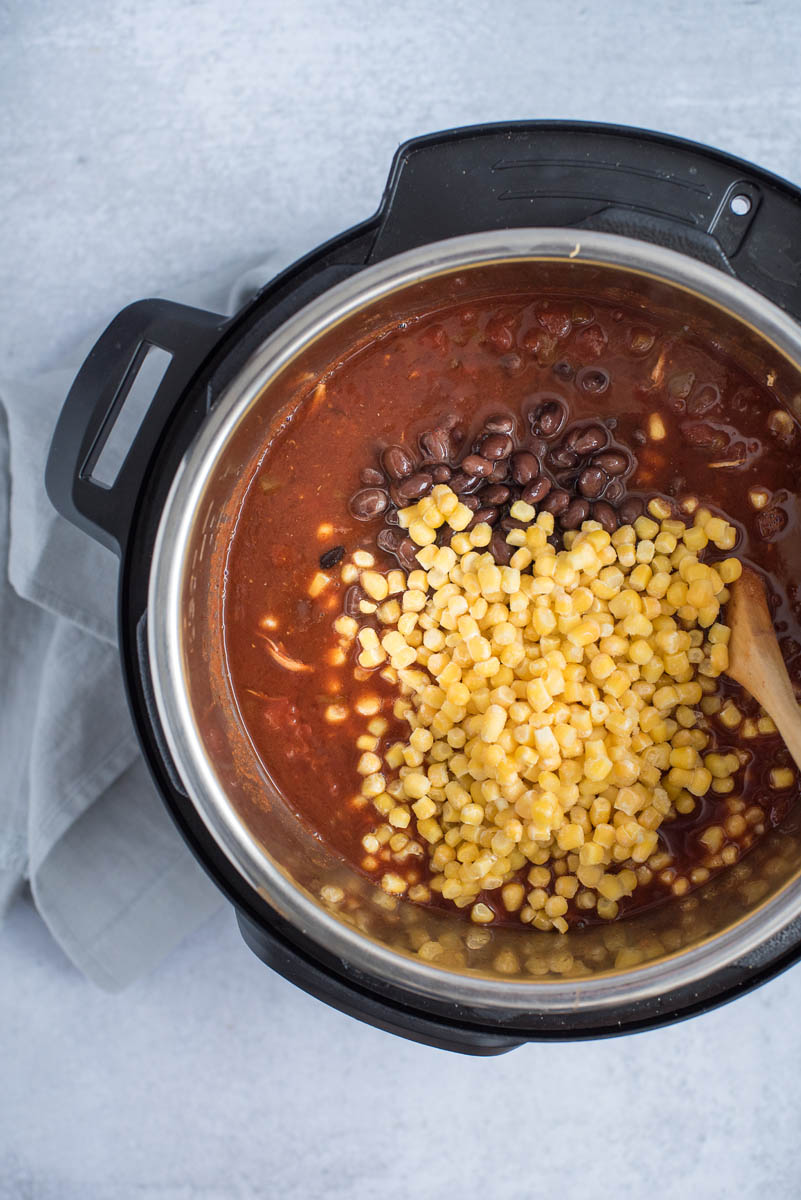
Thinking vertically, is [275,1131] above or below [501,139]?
below

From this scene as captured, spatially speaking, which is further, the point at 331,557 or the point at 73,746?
the point at 73,746

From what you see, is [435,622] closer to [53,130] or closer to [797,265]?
[797,265]

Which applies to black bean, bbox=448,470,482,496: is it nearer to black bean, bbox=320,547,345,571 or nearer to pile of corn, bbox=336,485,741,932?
pile of corn, bbox=336,485,741,932

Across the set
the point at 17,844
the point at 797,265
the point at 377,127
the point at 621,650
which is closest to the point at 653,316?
the point at 797,265

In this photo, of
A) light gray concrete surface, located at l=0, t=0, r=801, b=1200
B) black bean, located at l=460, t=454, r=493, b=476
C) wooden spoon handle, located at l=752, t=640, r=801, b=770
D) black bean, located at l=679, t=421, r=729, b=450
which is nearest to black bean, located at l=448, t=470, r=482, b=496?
black bean, located at l=460, t=454, r=493, b=476

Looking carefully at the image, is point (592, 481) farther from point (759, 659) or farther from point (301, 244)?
point (301, 244)

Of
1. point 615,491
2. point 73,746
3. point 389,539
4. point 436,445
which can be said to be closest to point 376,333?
point 436,445

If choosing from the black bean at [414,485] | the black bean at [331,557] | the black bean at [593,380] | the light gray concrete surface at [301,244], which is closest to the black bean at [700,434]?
the black bean at [593,380]
